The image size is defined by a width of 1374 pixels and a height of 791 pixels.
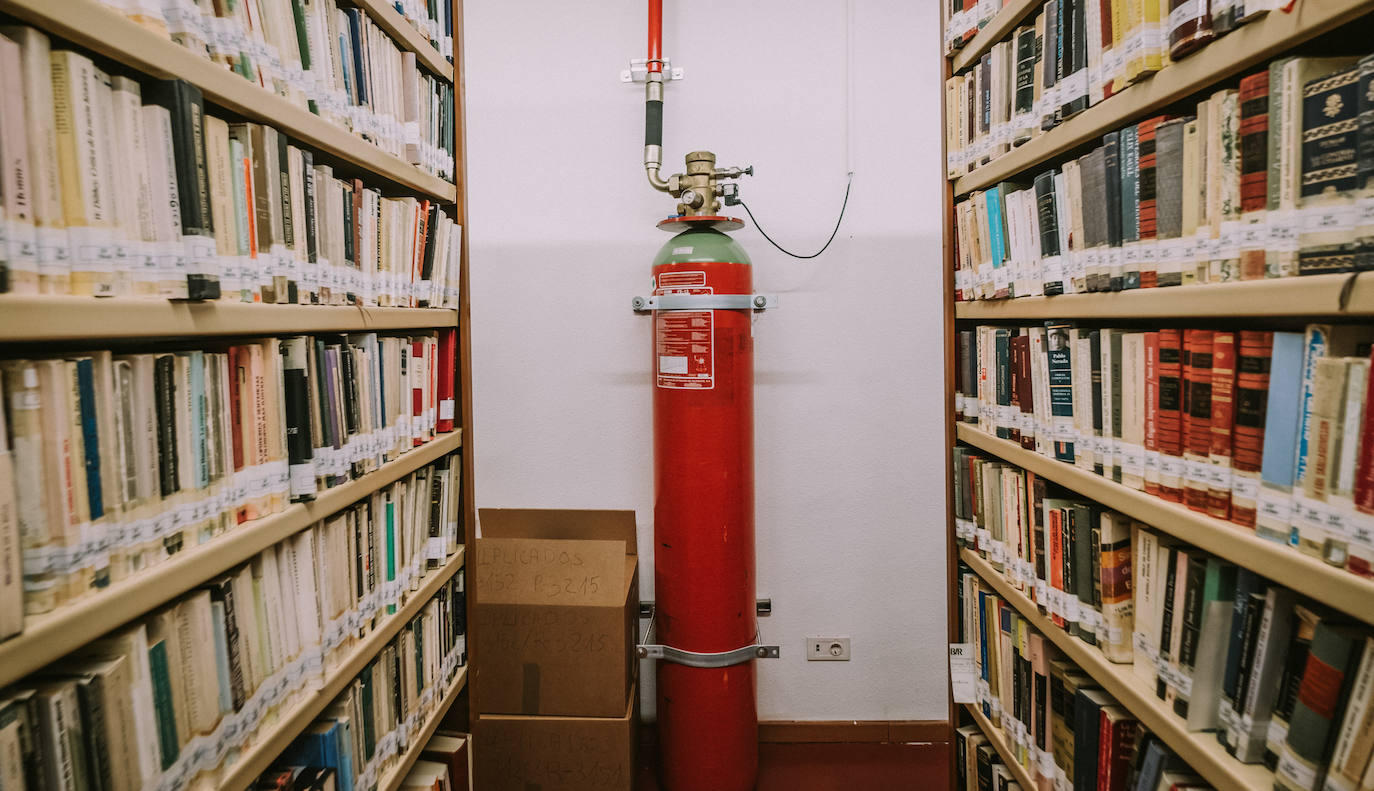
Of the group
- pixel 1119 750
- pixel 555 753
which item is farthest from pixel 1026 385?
pixel 555 753

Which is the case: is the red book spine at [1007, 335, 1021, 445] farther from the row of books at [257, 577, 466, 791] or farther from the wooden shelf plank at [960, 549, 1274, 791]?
the row of books at [257, 577, 466, 791]

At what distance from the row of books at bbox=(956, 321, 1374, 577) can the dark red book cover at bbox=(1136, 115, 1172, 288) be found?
3.9 inches

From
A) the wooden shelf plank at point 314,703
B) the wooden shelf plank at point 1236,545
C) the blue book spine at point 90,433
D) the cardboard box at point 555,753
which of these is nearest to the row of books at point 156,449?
the blue book spine at point 90,433

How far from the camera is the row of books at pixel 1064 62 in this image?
0.92 metres

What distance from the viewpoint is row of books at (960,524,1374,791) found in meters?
0.77

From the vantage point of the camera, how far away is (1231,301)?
0.87 meters

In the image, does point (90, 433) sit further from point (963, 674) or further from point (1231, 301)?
point (963, 674)

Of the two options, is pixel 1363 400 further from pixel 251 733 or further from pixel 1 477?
pixel 251 733

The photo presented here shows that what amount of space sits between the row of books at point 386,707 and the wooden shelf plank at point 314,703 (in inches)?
1.5

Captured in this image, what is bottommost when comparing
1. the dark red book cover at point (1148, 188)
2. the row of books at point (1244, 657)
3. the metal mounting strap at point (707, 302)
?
the row of books at point (1244, 657)

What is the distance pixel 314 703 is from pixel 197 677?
0.29m

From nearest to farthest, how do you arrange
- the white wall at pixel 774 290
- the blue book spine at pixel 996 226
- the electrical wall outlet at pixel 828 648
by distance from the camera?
the blue book spine at pixel 996 226 → the white wall at pixel 774 290 → the electrical wall outlet at pixel 828 648

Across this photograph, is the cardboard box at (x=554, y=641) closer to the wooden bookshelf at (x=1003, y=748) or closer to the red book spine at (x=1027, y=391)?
the wooden bookshelf at (x=1003, y=748)

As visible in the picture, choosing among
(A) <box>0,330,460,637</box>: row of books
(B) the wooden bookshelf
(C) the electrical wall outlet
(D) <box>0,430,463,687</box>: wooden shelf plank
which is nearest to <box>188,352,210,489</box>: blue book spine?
(A) <box>0,330,460,637</box>: row of books
